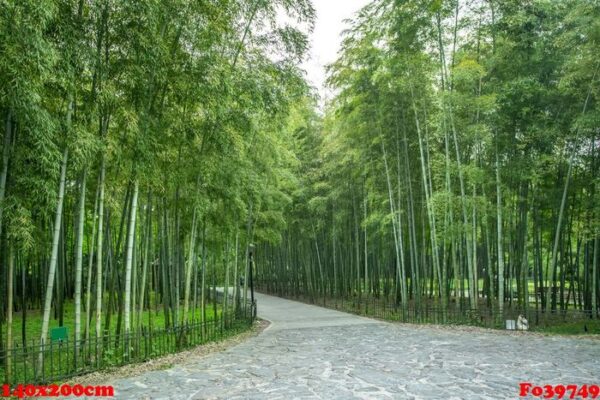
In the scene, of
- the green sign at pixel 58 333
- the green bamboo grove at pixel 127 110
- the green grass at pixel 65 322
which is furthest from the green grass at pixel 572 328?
the green sign at pixel 58 333

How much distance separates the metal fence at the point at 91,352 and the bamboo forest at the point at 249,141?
4cm

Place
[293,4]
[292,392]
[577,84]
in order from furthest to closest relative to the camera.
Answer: [577,84] < [293,4] < [292,392]

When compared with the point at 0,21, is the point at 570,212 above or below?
below

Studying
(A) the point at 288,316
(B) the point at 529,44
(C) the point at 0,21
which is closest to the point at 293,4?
(C) the point at 0,21

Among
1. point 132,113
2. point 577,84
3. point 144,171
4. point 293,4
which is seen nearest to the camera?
point 132,113

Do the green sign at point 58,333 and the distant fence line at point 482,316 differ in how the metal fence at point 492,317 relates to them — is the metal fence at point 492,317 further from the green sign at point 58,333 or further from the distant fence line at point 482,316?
the green sign at point 58,333

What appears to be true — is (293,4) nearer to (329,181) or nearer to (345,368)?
(345,368)

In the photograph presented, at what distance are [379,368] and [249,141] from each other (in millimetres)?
5496

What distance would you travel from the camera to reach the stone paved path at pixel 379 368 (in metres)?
4.93

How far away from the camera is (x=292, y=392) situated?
16.1ft

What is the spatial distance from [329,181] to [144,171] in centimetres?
905

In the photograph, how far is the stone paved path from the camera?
16.2 feet

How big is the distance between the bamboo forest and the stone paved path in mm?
1161

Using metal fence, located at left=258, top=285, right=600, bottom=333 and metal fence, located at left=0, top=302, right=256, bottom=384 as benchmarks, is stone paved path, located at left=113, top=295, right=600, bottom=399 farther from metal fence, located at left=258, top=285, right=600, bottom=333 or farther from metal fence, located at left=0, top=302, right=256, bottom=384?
metal fence, located at left=258, top=285, right=600, bottom=333
